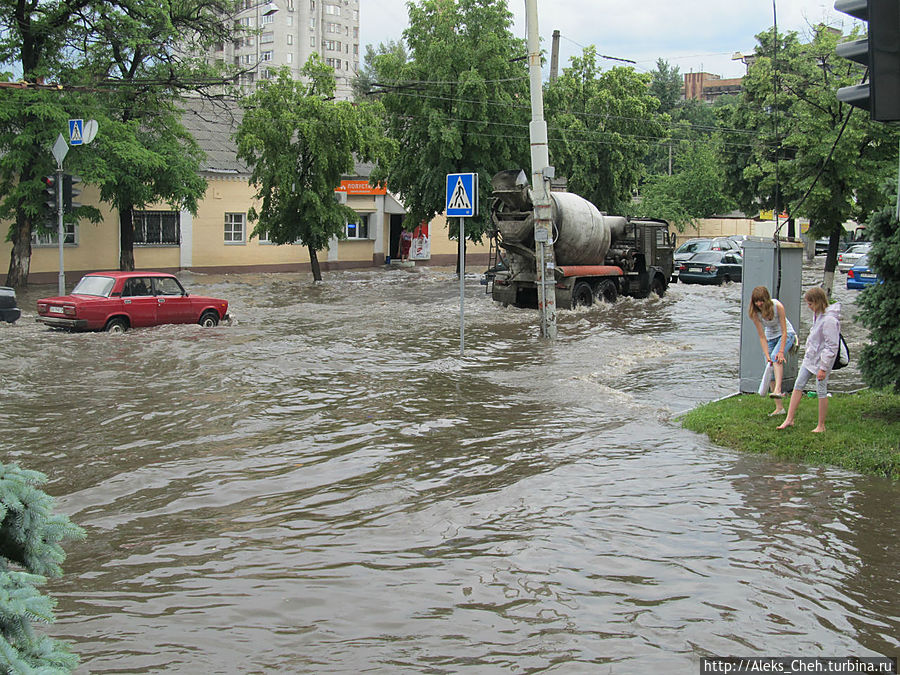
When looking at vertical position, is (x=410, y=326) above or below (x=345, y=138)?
below

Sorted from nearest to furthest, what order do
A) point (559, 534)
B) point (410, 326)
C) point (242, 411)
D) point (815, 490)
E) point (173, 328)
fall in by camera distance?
point (559, 534), point (815, 490), point (242, 411), point (173, 328), point (410, 326)

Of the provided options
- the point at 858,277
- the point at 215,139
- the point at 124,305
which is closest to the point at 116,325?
the point at 124,305

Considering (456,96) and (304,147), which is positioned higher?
(456,96)

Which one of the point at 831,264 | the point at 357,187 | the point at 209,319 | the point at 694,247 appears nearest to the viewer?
the point at 209,319


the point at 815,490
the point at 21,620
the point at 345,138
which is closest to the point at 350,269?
the point at 345,138

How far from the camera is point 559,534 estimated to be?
6715 millimetres

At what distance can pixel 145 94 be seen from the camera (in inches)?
1083

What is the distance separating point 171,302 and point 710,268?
23.5 metres

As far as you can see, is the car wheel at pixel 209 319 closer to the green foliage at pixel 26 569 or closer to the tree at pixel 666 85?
the green foliage at pixel 26 569

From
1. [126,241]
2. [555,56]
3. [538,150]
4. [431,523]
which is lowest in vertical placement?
[431,523]

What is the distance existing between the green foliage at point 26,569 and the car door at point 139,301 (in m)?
15.5

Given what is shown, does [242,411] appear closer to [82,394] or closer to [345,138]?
[82,394]

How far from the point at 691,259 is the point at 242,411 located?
28391 millimetres

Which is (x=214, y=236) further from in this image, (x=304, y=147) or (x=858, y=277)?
(x=858, y=277)
